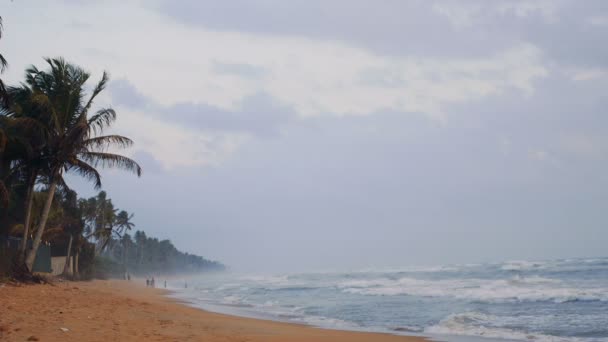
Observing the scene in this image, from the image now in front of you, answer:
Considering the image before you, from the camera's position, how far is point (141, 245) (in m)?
114

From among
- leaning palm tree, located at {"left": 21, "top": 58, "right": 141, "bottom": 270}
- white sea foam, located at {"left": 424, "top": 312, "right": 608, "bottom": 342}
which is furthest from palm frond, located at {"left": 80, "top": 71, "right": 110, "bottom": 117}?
white sea foam, located at {"left": 424, "top": 312, "right": 608, "bottom": 342}

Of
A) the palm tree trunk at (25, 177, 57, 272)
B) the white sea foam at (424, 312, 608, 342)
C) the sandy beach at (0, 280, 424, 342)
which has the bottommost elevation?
the white sea foam at (424, 312, 608, 342)

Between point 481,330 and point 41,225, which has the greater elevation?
point 41,225

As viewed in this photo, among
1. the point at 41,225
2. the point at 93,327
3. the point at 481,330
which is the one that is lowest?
the point at 481,330

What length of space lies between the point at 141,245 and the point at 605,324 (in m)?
109

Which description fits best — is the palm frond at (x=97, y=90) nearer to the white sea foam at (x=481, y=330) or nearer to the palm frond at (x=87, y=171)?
the palm frond at (x=87, y=171)

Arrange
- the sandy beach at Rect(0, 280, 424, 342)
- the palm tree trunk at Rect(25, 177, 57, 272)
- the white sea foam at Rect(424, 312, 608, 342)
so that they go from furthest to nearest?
the palm tree trunk at Rect(25, 177, 57, 272) → the white sea foam at Rect(424, 312, 608, 342) → the sandy beach at Rect(0, 280, 424, 342)

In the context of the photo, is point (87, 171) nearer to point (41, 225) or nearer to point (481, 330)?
point (41, 225)

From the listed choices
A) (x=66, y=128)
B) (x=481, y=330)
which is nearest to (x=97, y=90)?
(x=66, y=128)

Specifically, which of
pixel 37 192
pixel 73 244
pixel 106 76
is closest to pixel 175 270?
pixel 73 244

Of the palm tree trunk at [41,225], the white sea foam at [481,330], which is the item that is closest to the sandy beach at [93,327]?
the white sea foam at [481,330]

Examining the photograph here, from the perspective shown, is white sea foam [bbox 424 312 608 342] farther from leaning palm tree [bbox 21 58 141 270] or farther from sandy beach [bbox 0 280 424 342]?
leaning palm tree [bbox 21 58 141 270]

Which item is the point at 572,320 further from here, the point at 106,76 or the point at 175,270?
the point at 175,270

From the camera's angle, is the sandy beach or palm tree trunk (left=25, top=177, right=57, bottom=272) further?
palm tree trunk (left=25, top=177, right=57, bottom=272)
